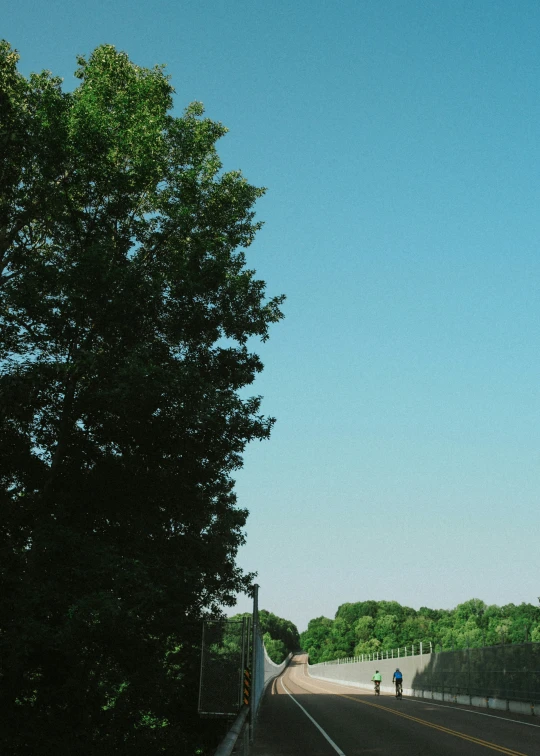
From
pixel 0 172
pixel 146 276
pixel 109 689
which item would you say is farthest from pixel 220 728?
pixel 0 172

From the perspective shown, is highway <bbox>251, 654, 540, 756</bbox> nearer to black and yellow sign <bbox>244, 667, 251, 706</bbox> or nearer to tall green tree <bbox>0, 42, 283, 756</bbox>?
black and yellow sign <bbox>244, 667, 251, 706</bbox>

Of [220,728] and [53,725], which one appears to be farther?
[220,728]

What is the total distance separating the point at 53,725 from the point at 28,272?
12.1m

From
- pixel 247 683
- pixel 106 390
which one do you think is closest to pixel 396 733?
pixel 247 683

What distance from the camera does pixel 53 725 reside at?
1947cm

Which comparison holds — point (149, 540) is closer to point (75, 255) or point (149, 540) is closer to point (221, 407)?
point (221, 407)

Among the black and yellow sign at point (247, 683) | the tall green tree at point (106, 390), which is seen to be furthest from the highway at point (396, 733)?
the tall green tree at point (106, 390)

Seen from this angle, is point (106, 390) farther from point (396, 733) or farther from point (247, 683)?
point (396, 733)

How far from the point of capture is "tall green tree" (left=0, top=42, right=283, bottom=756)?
1788cm

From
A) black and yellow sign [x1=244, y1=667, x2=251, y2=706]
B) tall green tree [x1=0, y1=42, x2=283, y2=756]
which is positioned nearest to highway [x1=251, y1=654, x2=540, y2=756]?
black and yellow sign [x1=244, y1=667, x2=251, y2=706]

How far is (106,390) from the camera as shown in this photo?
17672mm

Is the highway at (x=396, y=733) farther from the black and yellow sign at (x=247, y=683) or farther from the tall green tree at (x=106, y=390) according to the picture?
the tall green tree at (x=106, y=390)

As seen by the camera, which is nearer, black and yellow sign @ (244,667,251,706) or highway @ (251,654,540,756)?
highway @ (251,654,540,756)

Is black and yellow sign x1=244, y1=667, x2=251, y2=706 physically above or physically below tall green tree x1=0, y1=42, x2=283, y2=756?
below
